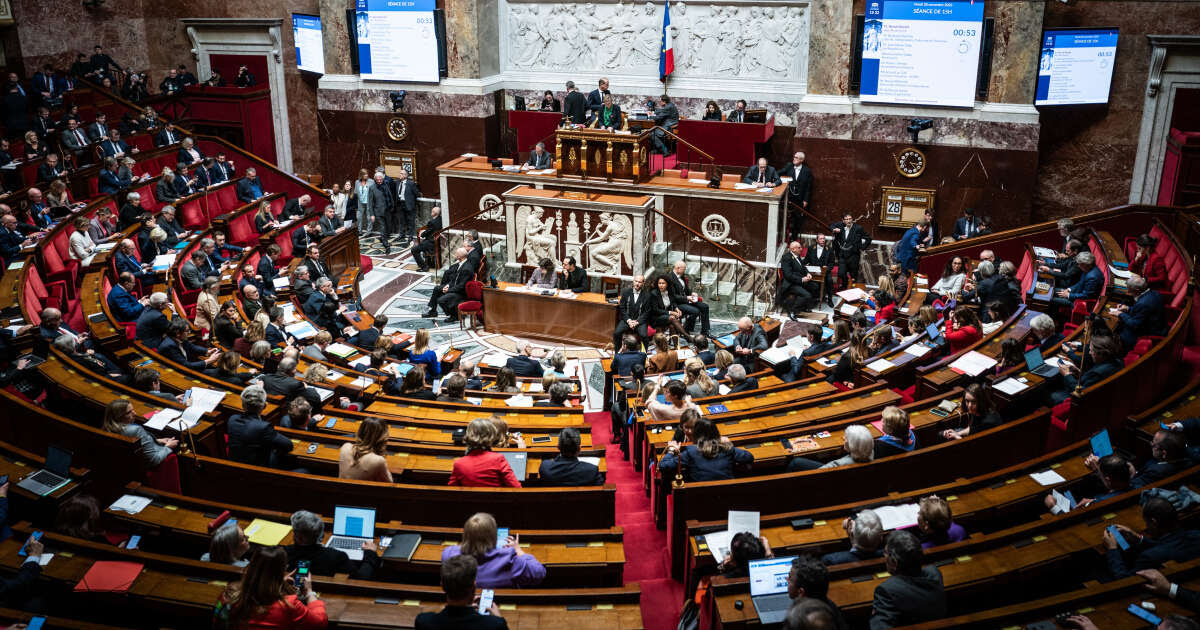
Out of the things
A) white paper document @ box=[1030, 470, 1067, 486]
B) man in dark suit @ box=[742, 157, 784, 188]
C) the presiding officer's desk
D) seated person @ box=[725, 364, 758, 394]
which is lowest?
the presiding officer's desk

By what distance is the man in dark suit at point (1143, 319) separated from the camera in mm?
8047

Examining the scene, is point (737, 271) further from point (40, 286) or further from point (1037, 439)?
point (40, 286)

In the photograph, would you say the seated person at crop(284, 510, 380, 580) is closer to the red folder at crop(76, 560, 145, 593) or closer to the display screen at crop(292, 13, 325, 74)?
Result: the red folder at crop(76, 560, 145, 593)

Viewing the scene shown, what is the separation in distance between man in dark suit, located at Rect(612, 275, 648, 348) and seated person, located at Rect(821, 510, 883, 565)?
6.56 meters

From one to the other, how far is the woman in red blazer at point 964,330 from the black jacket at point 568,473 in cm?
437

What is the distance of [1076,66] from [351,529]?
13581 millimetres

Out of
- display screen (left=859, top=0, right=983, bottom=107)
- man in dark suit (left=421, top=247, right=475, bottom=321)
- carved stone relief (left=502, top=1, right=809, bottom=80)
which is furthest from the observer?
carved stone relief (left=502, top=1, right=809, bottom=80)

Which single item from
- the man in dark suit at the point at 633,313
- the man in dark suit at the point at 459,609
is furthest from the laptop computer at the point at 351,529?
the man in dark suit at the point at 633,313

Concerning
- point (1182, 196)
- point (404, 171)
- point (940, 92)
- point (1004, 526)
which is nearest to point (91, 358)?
point (1004, 526)

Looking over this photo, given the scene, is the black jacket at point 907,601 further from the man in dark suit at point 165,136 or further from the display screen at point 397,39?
the man in dark suit at point 165,136

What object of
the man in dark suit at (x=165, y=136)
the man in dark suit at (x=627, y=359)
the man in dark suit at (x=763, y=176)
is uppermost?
the man in dark suit at (x=165, y=136)

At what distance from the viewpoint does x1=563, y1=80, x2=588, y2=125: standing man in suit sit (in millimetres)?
15898

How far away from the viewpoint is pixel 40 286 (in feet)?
32.8

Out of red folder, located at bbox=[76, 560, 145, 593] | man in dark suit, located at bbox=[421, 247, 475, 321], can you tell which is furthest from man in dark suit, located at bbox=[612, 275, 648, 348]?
red folder, located at bbox=[76, 560, 145, 593]
